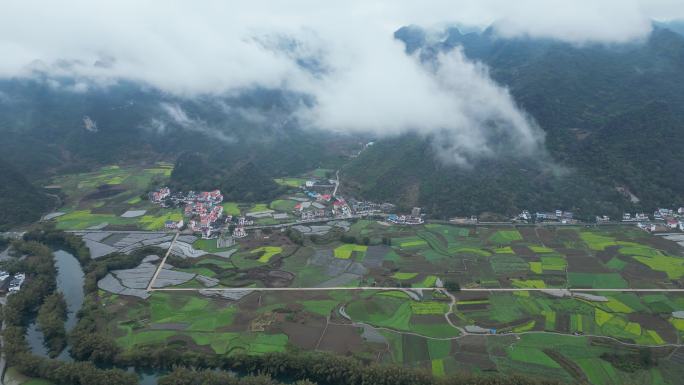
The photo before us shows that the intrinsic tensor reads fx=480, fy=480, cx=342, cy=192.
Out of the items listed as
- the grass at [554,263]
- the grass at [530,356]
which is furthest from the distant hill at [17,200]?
the grass at [554,263]

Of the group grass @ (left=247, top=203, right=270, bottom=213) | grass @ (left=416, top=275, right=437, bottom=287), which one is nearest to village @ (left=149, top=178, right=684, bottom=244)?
grass @ (left=247, top=203, right=270, bottom=213)

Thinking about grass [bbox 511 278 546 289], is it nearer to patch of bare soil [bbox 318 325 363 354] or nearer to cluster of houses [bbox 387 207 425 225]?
patch of bare soil [bbox 318 325 363 354]

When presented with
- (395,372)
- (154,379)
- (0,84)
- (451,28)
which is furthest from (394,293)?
(451,28)

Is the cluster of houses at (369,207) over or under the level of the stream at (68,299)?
over

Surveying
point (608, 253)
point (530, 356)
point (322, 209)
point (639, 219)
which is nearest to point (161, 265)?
point (322, 209)

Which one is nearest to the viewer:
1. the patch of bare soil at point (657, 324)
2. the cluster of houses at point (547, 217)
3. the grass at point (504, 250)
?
the patch of bare soil at point (657, 324)

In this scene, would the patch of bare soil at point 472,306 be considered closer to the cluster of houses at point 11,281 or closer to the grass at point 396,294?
the grass at point 396,294
